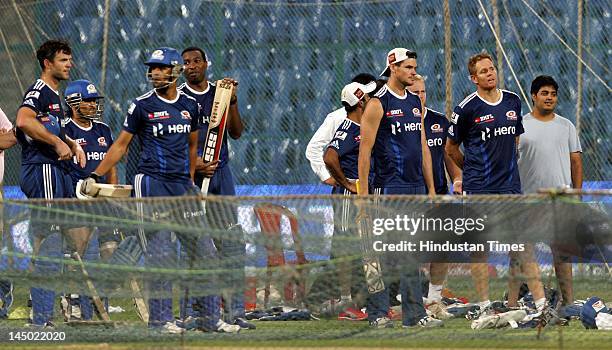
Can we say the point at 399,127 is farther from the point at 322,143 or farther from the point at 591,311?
the point at 322,143

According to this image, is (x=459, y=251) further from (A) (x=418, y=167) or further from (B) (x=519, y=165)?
(B) (x=519, y=165)

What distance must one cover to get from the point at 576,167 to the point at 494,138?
1217 mm

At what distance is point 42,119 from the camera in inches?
458

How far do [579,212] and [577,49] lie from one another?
9208 mm

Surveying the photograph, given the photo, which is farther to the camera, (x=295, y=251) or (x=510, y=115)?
(x=510, y=115)

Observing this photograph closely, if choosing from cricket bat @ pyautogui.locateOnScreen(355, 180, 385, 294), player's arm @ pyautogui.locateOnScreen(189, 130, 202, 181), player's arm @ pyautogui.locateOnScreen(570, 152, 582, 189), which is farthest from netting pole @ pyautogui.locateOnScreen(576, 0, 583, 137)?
cricket bat @ pyautogui.locateOnScreen(355, 180, 385, 294)

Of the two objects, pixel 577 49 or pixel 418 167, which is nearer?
pixel 418 167

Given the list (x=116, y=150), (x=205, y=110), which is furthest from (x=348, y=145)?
(x=116, y=150)

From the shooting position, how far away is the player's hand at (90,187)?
11.0m

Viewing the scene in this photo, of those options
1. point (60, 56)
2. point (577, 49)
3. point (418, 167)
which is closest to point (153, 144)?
point (60, 56)

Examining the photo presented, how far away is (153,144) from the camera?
11.2m

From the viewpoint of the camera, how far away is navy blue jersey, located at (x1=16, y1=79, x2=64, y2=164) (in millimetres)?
11641

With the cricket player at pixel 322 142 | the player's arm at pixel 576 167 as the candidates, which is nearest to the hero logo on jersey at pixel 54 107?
the cricket player at pixel 322 142

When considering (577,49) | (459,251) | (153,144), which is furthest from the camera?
(577,49)
